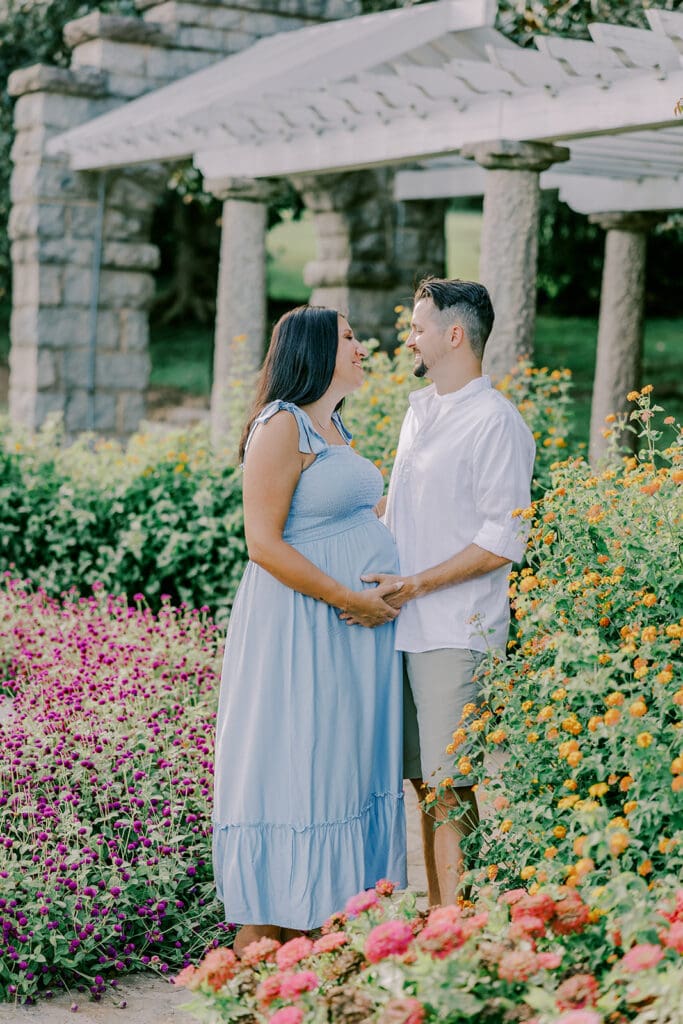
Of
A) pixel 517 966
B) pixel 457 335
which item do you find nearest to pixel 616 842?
pixel 517 966

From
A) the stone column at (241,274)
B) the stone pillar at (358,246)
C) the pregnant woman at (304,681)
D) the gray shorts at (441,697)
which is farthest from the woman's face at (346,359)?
the stone pillar at (358,246)

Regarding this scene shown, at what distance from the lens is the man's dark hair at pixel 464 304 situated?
3367 mm

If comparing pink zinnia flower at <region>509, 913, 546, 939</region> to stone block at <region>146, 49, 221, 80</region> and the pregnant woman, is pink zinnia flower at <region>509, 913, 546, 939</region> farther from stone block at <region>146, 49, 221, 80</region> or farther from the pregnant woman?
stone block at <region>146, 49, 221, 80</region>

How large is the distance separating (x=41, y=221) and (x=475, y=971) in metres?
9.66

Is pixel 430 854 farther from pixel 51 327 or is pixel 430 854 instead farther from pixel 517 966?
pixel 51 327

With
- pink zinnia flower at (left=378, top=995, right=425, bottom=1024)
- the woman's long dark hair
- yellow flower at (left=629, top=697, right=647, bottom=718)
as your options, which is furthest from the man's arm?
pink zinnia flower at (left=378, top=995, right=425, bottom=1024)

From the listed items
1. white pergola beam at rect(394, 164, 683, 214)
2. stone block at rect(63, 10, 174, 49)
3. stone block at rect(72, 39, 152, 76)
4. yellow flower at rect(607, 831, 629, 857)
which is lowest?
yellow flower at rect(607, 831, 629, 857)

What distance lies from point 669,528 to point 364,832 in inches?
42.2

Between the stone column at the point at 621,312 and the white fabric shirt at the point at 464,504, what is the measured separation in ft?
23.0

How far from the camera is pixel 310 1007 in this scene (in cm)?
229

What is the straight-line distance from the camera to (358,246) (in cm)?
1038

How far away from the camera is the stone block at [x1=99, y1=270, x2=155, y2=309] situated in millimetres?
11289

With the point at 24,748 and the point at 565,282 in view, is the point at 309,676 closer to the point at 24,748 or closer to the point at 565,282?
the point at 24,748

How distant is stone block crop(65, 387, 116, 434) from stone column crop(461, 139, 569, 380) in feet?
16.5
